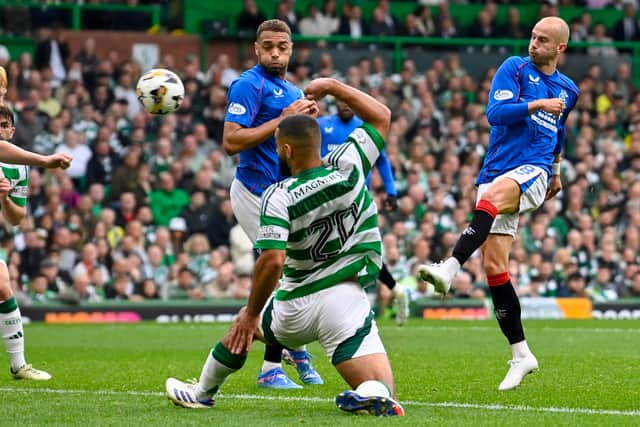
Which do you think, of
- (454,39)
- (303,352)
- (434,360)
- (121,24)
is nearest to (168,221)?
(121,24)

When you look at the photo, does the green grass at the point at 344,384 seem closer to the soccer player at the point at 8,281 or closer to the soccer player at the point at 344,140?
the soccer player at the point at 8,281

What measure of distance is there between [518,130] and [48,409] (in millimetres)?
3914

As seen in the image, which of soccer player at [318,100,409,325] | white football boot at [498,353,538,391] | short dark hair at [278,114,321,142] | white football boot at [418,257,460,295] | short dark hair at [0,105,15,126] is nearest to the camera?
short dark hair at [278,114,321,142]

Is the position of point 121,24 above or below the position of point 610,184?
above

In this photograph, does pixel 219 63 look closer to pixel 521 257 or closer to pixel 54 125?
pixel 54 125

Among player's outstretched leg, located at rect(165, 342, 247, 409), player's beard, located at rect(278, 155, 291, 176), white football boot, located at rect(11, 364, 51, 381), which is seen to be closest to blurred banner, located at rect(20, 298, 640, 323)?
white football boot, located at rect(11, 364, 51, 381)

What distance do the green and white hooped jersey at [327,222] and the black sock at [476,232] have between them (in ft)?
5.02

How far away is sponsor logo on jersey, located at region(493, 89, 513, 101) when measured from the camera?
31.0 feet

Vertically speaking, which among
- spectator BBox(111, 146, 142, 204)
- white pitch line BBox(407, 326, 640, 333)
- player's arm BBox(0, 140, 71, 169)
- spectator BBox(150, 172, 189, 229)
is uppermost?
player's arm BBox(0, 140, 71, 169)

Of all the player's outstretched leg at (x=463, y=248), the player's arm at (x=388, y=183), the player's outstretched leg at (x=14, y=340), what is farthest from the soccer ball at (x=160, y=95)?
the player's arm at (x=388, y=183)

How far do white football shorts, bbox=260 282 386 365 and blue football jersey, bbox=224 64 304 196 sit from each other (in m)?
2.08

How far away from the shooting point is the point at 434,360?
11.6 meters

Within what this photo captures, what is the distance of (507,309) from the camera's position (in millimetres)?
9320

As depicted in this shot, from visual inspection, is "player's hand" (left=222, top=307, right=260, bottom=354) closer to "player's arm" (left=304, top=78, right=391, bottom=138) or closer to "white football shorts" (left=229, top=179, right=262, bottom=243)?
"player's arm" (left=304, top=78, right=391, bottom=138)
